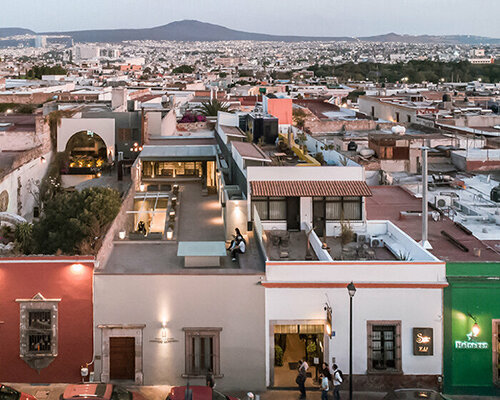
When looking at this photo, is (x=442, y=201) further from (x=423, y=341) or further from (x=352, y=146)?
(x=352, y=146)

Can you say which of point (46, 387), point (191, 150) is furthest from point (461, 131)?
point (46, 387)

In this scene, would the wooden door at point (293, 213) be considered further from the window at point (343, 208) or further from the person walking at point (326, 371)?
the person walking at point (326, 371)

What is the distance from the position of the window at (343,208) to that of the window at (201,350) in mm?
5439

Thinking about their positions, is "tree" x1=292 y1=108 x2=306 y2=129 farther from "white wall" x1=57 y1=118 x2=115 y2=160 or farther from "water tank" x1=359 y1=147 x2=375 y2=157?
"white wall" x1=57 y1=118 x2=115 y2=160

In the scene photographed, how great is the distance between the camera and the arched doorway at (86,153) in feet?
114

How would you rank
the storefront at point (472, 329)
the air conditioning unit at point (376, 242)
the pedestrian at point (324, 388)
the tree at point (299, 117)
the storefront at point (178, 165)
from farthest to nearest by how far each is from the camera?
1. the tree at point (299, 117)
2. the storefront at point (178, 165)
3. the air conditioning unit at point (376, 242)
4. the storefront at point (472, 329)
5. the pedestrian at point (324, 388)

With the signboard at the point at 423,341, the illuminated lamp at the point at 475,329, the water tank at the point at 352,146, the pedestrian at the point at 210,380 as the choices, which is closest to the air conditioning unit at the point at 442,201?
the illuminated lamp at the point at 475,329

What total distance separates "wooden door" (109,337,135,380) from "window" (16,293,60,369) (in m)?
1.21

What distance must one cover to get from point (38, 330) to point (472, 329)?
908 cm

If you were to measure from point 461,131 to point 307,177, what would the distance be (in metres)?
19.7

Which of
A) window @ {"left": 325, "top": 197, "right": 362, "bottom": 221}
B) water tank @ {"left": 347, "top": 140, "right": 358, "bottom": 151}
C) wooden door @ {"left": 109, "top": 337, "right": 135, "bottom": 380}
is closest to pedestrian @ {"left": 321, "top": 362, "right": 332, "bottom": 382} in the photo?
wooden door @ {"left": 109, "top": 337, "right": 135, "bottom": 380}

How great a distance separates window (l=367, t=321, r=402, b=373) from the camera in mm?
14828

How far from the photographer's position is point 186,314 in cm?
1484

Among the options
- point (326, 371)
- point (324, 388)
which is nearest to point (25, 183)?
point (326, 371)
